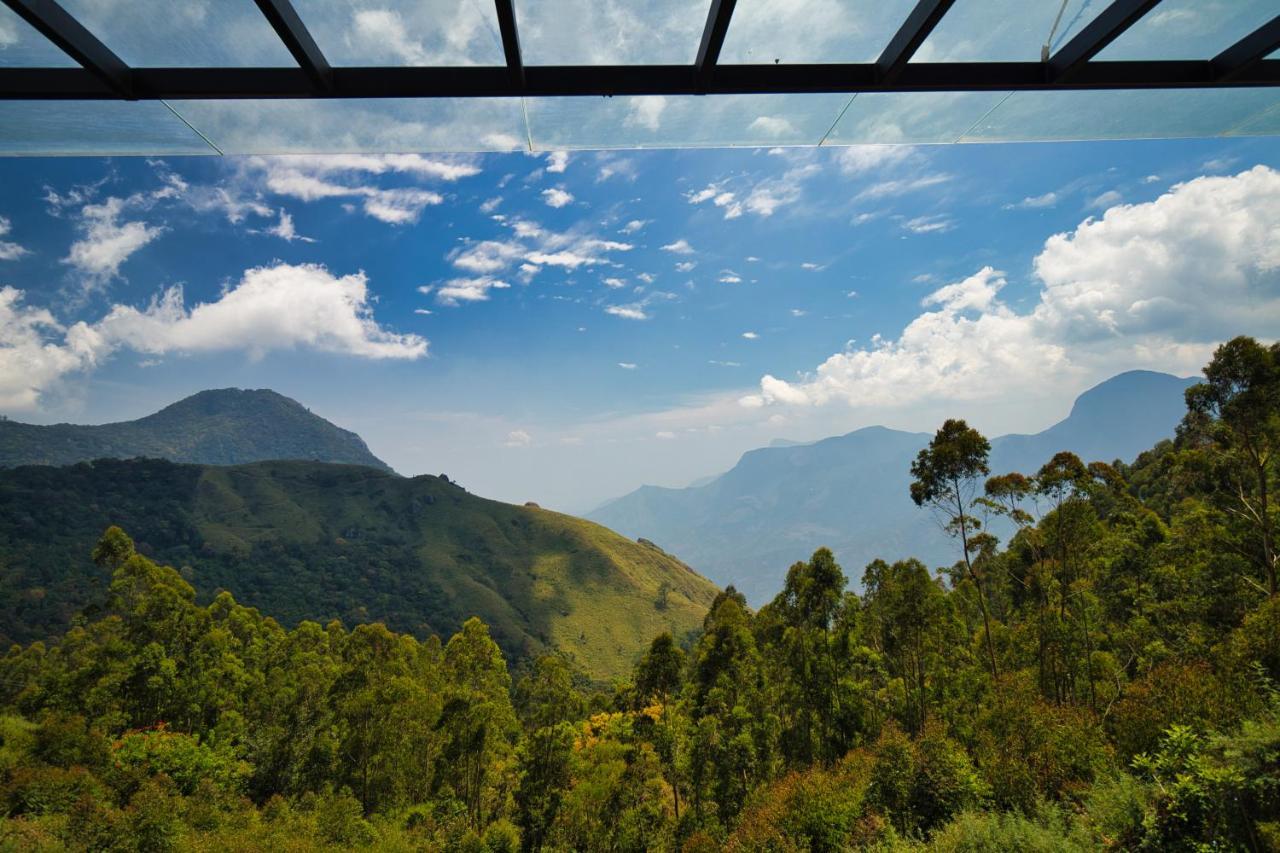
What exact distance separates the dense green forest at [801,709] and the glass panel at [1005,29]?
9.41 meters

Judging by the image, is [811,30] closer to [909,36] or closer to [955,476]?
[909,36]

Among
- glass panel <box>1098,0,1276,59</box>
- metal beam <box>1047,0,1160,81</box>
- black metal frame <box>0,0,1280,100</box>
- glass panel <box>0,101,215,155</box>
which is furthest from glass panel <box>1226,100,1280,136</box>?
glass panel <box>0,101,215,155</box>

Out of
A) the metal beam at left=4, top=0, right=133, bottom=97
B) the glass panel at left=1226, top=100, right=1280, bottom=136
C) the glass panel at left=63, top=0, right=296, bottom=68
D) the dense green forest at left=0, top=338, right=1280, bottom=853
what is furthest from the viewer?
the dense green forest at left=0, top=338, right=1280, bottom=853

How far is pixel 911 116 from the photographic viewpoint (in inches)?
98.7

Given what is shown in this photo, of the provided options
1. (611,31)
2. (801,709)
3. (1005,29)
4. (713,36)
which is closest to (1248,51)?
(1005,29)

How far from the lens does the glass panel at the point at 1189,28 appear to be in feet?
6.94

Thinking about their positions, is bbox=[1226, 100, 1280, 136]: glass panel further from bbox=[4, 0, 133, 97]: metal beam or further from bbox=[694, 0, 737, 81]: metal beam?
bbox=[4, 0, 133, 97]: metal beam

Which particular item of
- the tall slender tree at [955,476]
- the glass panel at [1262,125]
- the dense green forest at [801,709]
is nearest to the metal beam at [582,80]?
the glass panel at [1262,125]

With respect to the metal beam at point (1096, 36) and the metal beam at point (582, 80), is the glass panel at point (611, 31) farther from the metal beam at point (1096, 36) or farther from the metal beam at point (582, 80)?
the metal beam at point (1096, 36)

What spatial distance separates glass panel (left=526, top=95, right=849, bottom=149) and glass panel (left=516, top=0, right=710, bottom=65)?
0.46 feet

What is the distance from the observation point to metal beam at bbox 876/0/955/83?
74.8 inches

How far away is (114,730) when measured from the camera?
96.5 feet

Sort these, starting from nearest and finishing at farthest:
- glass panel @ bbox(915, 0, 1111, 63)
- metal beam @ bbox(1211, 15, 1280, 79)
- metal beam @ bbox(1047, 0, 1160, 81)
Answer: metal beam @ bbox(1047, 0, 1160, 81), glass panel @ bbox(915, 0, 1111, 63), metal beam @ bbox(1211, 15, 1280, 79)

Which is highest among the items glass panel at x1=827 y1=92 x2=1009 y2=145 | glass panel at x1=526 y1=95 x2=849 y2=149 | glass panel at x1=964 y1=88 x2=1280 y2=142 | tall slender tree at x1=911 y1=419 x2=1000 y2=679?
glass panel at x1=964 y1=88 x2=1280 y2=142
